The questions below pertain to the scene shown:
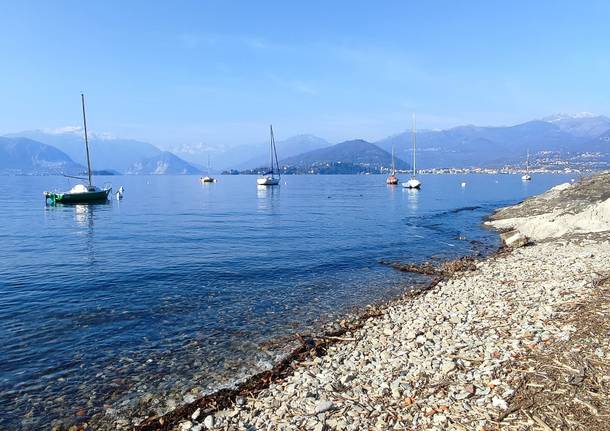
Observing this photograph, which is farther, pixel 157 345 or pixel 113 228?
pixel 113 228

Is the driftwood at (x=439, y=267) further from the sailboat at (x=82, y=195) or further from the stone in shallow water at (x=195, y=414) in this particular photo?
the sailboat at (x=82, y=195)

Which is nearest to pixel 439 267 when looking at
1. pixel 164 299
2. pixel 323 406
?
pixel 164 299

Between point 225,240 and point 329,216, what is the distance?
2327cm

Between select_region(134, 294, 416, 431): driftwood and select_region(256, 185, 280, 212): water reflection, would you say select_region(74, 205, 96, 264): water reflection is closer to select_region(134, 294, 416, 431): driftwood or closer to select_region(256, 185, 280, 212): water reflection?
select_region(134, 294, 416, 431): driftwood

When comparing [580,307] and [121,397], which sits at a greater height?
[580,307]

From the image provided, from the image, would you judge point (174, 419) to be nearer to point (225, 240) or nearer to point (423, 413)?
point (423, 413)

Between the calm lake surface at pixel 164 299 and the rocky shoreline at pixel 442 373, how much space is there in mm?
1990

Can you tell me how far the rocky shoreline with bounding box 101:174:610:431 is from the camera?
7367mm

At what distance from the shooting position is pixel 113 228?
148 ft

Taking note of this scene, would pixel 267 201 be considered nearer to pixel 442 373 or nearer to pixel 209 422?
pixel 442 373

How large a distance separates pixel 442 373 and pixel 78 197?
268ft

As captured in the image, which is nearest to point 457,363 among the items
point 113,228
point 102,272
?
point 102,272

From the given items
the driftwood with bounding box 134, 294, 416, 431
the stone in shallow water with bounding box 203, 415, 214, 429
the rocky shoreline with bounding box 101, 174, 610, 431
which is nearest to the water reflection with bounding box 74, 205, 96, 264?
the driftwood with bounding box 134, 294, 416, 431

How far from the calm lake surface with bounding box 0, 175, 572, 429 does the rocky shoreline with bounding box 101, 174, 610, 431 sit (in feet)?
6.53
